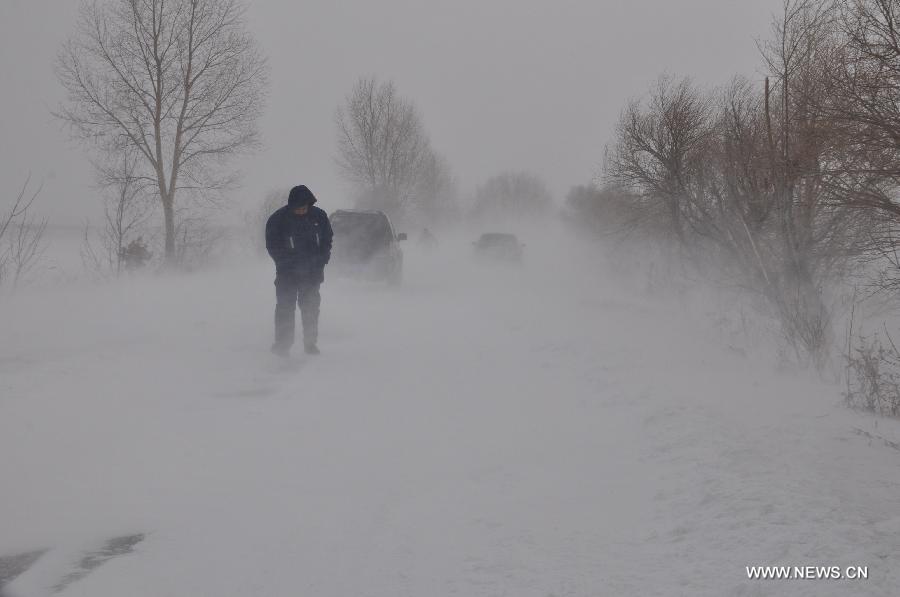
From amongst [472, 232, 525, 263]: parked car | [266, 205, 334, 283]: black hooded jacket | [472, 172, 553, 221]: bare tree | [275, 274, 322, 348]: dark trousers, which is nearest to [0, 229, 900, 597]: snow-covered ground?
[275, 274, 322, 348]: dark trousers

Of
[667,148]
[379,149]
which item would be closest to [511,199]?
[379,149]

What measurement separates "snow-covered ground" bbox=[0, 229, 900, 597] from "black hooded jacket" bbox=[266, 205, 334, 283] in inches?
39.9

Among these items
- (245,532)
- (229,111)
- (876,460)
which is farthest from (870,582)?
(229,111)

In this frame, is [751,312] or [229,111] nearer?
[751,312]

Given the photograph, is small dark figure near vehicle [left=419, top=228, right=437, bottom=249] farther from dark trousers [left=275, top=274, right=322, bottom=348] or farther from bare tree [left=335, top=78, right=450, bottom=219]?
dark trousers [left=275, top=274, right=322, bottom=348]

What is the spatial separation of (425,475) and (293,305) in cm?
378

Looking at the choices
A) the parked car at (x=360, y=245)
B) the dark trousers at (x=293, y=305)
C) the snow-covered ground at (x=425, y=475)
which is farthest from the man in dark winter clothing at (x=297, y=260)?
the parked car at (x=360, y=245)

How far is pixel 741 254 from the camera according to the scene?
441 inches

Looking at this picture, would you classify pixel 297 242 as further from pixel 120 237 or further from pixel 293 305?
pixel 120 237

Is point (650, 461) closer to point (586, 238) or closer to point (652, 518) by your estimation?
point (652, 518)

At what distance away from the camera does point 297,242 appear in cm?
651

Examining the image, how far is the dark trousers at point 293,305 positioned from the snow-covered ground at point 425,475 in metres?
0.31

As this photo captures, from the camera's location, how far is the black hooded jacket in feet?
21.1

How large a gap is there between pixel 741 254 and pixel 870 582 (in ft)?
34.2
